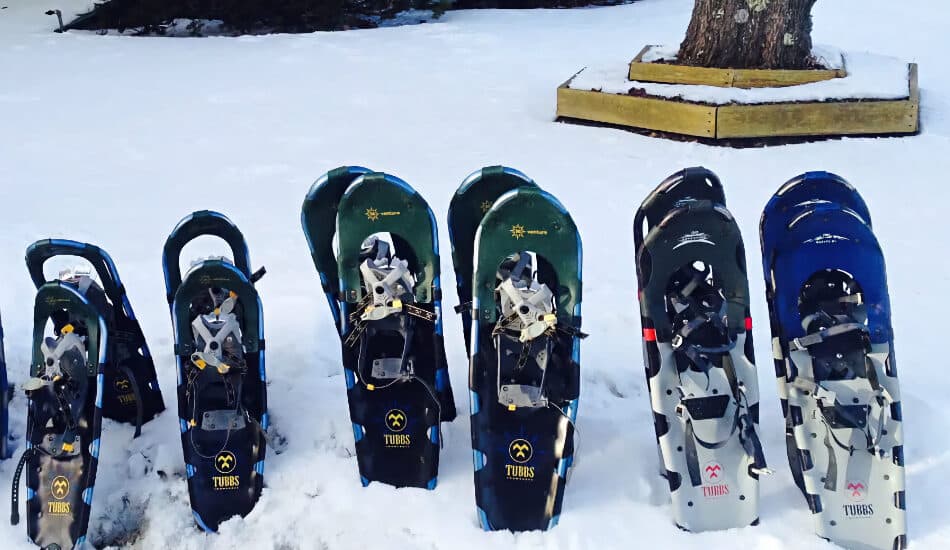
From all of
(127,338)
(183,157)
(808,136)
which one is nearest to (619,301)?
(127,338)

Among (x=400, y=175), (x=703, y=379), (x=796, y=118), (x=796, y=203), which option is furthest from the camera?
(x=796, y=118)

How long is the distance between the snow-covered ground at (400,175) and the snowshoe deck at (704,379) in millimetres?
105

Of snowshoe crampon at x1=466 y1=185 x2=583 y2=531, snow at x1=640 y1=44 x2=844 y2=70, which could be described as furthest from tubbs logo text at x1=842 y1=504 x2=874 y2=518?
snow at x1=640 y1=44 x2=844 y2=70

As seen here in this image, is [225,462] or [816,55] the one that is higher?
[816,55]

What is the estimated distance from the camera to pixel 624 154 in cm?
516

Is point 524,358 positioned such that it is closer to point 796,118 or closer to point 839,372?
point 839,372

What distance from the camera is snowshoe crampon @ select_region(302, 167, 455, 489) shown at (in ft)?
8.24

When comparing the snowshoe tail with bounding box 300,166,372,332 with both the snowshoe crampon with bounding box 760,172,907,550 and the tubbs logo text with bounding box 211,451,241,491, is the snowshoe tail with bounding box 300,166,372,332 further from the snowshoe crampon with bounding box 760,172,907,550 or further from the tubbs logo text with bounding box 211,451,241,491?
the snowshoe crampon with bounding box 760,172,907,550

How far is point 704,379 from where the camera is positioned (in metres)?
2.35

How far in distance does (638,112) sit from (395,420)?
355 cm

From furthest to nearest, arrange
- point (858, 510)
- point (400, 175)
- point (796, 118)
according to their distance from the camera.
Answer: point (796, 118) < point (400, 175) < point (858, 510)

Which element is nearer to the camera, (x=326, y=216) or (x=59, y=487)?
(x=59, y=487)

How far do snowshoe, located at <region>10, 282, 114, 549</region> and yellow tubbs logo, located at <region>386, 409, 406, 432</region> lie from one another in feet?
2.74

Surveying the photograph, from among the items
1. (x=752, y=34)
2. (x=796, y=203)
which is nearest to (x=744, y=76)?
(x=752, y=34)
